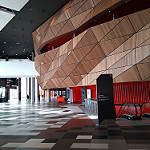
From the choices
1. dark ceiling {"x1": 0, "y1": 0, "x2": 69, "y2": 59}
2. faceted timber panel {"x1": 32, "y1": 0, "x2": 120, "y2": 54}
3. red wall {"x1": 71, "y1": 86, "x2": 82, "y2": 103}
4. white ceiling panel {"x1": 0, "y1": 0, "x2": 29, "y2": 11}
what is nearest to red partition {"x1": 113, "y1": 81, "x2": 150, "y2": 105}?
faceted timber panel {"x1": 32, "y1": 0, "x2": 120, "y2": 54}

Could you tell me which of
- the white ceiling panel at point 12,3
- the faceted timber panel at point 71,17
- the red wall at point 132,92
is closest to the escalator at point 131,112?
the faceted timber panel at point 71,17

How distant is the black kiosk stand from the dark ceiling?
10.5 m

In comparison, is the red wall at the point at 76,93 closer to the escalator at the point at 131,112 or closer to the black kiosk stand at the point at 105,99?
the escalator at the point at 131,112

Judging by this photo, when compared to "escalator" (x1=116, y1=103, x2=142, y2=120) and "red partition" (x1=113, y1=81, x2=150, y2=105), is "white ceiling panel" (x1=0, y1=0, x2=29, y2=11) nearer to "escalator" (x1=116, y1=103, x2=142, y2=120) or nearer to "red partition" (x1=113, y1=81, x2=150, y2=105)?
"escalator" (x1=116, y1=103, x2=142, y2=120)

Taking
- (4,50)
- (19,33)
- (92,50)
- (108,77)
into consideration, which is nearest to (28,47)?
(4,50)

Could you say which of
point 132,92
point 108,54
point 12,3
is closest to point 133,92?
point 132,92

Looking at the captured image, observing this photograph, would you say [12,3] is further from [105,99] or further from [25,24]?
[105,99]

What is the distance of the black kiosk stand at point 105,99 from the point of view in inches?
333

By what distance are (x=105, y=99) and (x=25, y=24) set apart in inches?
621

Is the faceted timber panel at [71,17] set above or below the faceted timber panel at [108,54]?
above

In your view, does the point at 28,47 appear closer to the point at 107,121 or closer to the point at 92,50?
the point at 92,50

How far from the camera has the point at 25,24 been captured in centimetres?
2061

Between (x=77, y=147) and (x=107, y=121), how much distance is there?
4112 mm

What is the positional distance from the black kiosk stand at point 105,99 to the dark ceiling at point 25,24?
34.6ft
